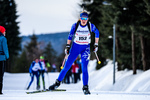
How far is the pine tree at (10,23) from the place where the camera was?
4134cm

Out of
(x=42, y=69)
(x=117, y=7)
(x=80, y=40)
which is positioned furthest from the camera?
(x=117, y=7)

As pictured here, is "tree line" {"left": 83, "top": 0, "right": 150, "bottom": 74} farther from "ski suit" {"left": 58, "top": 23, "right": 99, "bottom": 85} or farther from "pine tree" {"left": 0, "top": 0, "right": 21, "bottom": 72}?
"pine tree" {"left": 0, "top": 0, "right": 21, "bottom": 72}

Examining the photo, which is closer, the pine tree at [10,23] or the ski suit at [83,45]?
the ski suit at [83,45]

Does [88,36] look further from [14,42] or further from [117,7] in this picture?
[14,42]

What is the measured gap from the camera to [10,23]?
44.3m

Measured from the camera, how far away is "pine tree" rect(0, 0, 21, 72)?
41338mm

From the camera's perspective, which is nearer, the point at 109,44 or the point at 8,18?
the point at 109,44

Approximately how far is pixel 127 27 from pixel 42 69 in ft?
26.7

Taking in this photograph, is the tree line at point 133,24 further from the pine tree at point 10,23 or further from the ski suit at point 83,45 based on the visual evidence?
the pine tree at point 10,23

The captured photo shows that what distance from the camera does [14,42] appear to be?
45.8 m

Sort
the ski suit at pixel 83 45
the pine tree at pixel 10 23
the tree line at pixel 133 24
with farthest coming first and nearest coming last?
the pine tree at pixel 10 23
the tree line at pixel 133 24
the ski suit at pixel 83 45

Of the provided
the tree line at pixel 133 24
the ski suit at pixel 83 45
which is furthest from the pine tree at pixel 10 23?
the ski suit at pixel 83 45

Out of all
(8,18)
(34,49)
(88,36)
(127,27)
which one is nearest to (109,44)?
(127,27)

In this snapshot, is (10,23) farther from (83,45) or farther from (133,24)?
(83,45)
